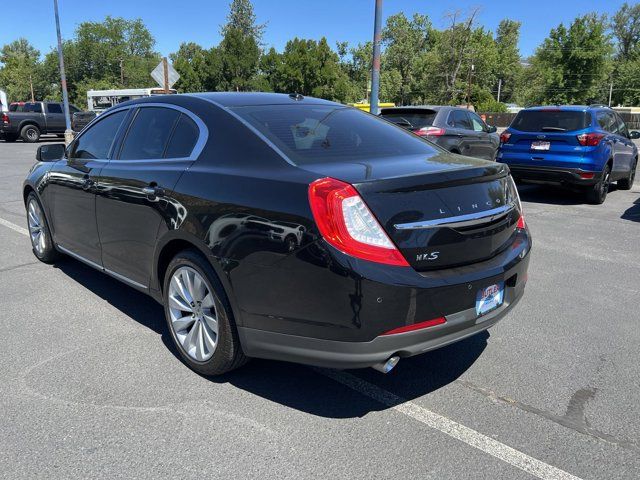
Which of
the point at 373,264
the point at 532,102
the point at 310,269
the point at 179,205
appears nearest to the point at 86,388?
the point at 179,205

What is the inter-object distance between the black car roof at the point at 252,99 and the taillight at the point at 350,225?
51.2 inches

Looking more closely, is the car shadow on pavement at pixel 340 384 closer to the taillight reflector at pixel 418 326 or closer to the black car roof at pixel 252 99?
the taillight reflector at pixel 418 326

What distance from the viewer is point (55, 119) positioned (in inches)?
1083

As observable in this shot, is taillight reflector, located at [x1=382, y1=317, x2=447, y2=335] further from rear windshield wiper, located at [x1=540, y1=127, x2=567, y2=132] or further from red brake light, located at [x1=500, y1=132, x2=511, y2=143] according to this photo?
red brake light, located at [x1=500, y1=132, x2=511, y2=143]

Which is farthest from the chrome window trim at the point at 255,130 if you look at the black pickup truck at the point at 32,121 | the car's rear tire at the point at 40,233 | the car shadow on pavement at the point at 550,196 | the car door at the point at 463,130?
the black pickup truck at the point at 32,121

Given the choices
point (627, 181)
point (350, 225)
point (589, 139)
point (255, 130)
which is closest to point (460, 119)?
point (589, 139)

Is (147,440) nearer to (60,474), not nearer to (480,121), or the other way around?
(60,474)

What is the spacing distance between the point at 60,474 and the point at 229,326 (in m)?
1.05

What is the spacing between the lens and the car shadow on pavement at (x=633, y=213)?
8.38 m

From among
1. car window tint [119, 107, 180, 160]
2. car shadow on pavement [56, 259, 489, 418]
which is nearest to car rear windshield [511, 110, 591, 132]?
car shadow on pavement [56, 259, 489, 418]

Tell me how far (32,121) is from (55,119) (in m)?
1.05

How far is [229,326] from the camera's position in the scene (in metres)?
3.03

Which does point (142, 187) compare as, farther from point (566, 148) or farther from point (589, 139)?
point (589, 139)

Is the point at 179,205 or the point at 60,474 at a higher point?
the point at 179,205
